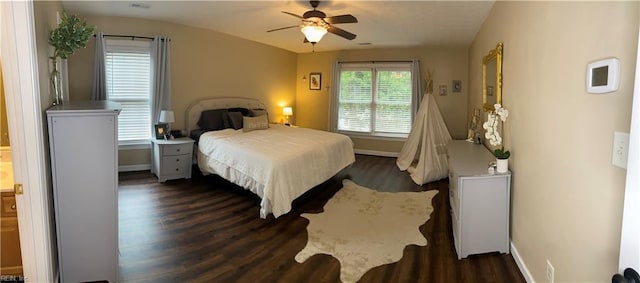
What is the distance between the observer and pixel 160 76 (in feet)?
17.3

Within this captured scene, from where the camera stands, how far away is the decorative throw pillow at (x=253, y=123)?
18.3 feet

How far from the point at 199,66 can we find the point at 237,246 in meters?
3.71

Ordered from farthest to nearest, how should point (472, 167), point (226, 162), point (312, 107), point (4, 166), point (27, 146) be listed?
point (312, 107)
point (226, 162)
point (472, 167)
point (4, 166)
point (27, 146)

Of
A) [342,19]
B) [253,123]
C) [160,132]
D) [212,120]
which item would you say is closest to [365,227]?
[342,19]

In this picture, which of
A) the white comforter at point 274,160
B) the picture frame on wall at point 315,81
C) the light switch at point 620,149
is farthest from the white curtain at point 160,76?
the light switch at point 620,149

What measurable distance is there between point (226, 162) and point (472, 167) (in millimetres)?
2857

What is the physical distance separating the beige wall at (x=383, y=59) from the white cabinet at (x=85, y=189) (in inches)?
231

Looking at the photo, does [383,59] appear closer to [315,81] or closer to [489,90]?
[315,81]

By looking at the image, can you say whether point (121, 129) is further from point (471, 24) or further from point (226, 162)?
point (471, 24)

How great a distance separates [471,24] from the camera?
4590 millimetres

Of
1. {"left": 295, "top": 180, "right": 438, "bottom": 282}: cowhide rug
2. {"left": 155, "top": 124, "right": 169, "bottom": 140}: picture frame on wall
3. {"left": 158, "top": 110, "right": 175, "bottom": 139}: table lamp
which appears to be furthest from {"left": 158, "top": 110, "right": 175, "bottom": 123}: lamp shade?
{"left": 295, "top": 180, "right": 438, "bottom": 282}: cowhide rug

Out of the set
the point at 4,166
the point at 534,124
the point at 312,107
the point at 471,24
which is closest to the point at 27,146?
the point at 4,166

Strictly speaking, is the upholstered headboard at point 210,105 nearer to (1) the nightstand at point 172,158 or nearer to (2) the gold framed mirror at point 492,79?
(1) the nightstand at point 172,158

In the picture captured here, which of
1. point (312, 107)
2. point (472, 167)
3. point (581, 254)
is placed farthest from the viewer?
point (312, 107)
